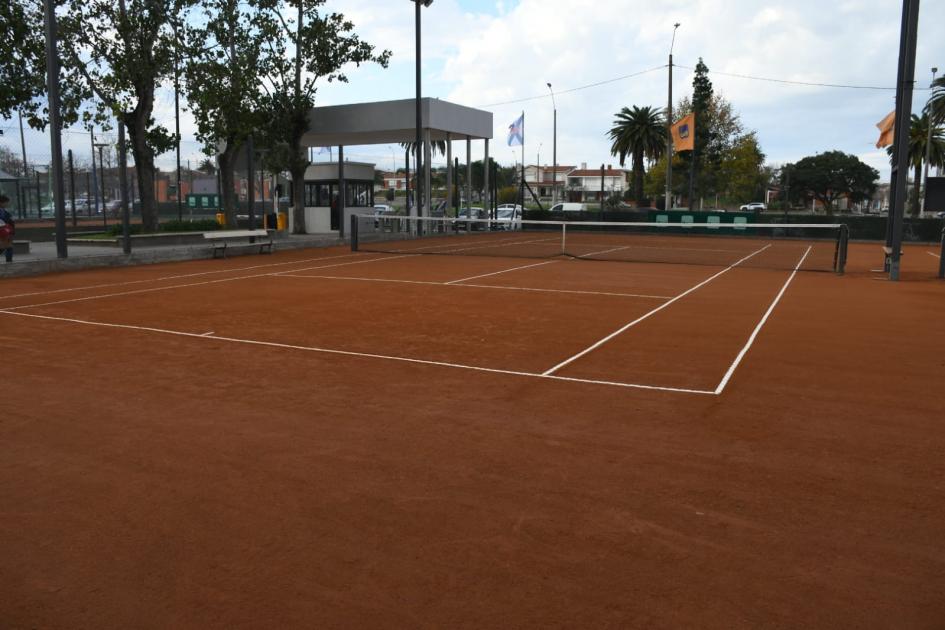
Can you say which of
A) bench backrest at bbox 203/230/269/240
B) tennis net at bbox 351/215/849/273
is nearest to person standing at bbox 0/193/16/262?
bench backrest at bbox 203/230/269/240

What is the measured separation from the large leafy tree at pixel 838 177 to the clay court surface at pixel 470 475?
78519 mm

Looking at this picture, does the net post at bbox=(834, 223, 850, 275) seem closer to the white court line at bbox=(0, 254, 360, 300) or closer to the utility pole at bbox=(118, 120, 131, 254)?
the white court line at bbox=(0, 254, 360, 300)

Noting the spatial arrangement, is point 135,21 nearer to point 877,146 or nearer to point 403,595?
point 877,146

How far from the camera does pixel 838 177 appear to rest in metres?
81.1

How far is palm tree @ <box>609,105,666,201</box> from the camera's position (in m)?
62.4

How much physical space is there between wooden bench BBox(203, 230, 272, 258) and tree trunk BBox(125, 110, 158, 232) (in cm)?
318

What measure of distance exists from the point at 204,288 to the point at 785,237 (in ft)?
103

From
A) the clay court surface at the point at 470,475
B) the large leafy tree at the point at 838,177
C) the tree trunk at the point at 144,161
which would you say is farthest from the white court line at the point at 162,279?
the large leafy tree at the point at 838,177

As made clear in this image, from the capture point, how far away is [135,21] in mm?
23906

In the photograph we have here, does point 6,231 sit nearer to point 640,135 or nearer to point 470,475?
point 470,475

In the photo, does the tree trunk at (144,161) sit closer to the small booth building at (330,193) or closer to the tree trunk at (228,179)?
the tree trunk at (228,179)

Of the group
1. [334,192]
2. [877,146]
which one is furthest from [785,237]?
[334,192]

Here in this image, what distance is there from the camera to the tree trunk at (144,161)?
2525 cm

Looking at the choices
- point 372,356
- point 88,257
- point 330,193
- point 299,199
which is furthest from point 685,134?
point 372,356
